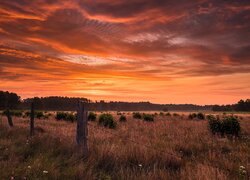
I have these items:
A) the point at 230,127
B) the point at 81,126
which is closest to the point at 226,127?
the point at 230,127

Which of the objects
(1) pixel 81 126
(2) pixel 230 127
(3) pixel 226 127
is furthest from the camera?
(3) pixel 226 127

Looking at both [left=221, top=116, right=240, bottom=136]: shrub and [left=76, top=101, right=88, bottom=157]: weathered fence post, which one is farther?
[left=221, top=116, right=240, bottom=136]: shrub

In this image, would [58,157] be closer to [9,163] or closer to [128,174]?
[9,163]

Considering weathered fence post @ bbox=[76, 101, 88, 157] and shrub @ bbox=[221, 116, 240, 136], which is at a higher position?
weathered fence post @ bbox=[76, 101, 88, 157]

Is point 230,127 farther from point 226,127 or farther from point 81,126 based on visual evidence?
point 81,126

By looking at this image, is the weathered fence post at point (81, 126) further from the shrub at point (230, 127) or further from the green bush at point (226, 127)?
the shrub at point (230, 127)

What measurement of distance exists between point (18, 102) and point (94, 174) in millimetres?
130973

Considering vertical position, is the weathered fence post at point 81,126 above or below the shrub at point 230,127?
above

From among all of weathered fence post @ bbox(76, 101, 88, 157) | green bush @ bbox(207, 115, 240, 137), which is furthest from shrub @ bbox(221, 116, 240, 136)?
weathered fence post @ bbox(76, 101, 88, 157)

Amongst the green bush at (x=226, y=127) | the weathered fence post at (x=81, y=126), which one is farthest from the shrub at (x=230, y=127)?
the weathered fence post at (x=81, y=126)

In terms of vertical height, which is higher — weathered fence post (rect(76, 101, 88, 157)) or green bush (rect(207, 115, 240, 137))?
weathered fence post (rect(76, 101, 88, 157))

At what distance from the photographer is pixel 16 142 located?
10609mm

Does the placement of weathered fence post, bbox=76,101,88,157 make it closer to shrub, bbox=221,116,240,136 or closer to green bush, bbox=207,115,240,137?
green bush, bbox=207,115,240,137

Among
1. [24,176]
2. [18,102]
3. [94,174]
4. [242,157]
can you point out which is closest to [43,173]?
[24,176]
